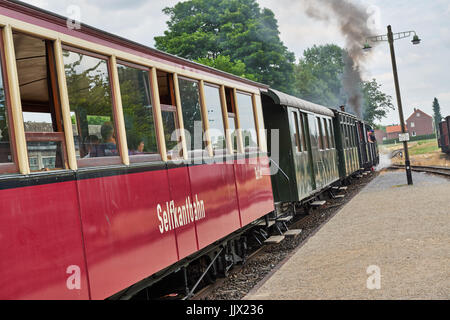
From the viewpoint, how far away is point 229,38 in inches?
1736

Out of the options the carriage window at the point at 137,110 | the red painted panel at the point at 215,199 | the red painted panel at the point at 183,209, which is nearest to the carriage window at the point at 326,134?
the red painted panel at the point at 215,199

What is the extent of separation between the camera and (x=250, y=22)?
4562 cm

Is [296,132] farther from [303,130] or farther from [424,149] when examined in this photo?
[424,149]

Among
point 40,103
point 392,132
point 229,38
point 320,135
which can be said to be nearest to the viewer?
point 40,103

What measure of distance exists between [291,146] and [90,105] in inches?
296

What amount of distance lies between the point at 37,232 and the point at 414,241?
6.73 m

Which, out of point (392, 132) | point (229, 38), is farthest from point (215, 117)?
point (392, 132)

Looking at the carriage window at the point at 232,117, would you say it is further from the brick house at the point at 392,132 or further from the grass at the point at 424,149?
the brick house at the point at 392,132

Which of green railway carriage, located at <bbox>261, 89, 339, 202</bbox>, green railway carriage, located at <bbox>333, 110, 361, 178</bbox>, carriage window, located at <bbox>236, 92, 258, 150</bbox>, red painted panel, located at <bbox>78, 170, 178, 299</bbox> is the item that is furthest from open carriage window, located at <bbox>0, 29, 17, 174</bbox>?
green railway carriage, located at <bbox>333, 110, 361, 178</bbox>

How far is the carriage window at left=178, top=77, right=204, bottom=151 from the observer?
6.22 metres

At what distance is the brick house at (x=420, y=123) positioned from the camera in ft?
414

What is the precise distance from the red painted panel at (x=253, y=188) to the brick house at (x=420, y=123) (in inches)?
4882

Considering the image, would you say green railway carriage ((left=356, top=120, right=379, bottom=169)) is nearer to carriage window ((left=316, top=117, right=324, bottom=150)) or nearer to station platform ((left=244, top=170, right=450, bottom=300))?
carriage window ((left=316, top=117, right=324, bottom=150))
